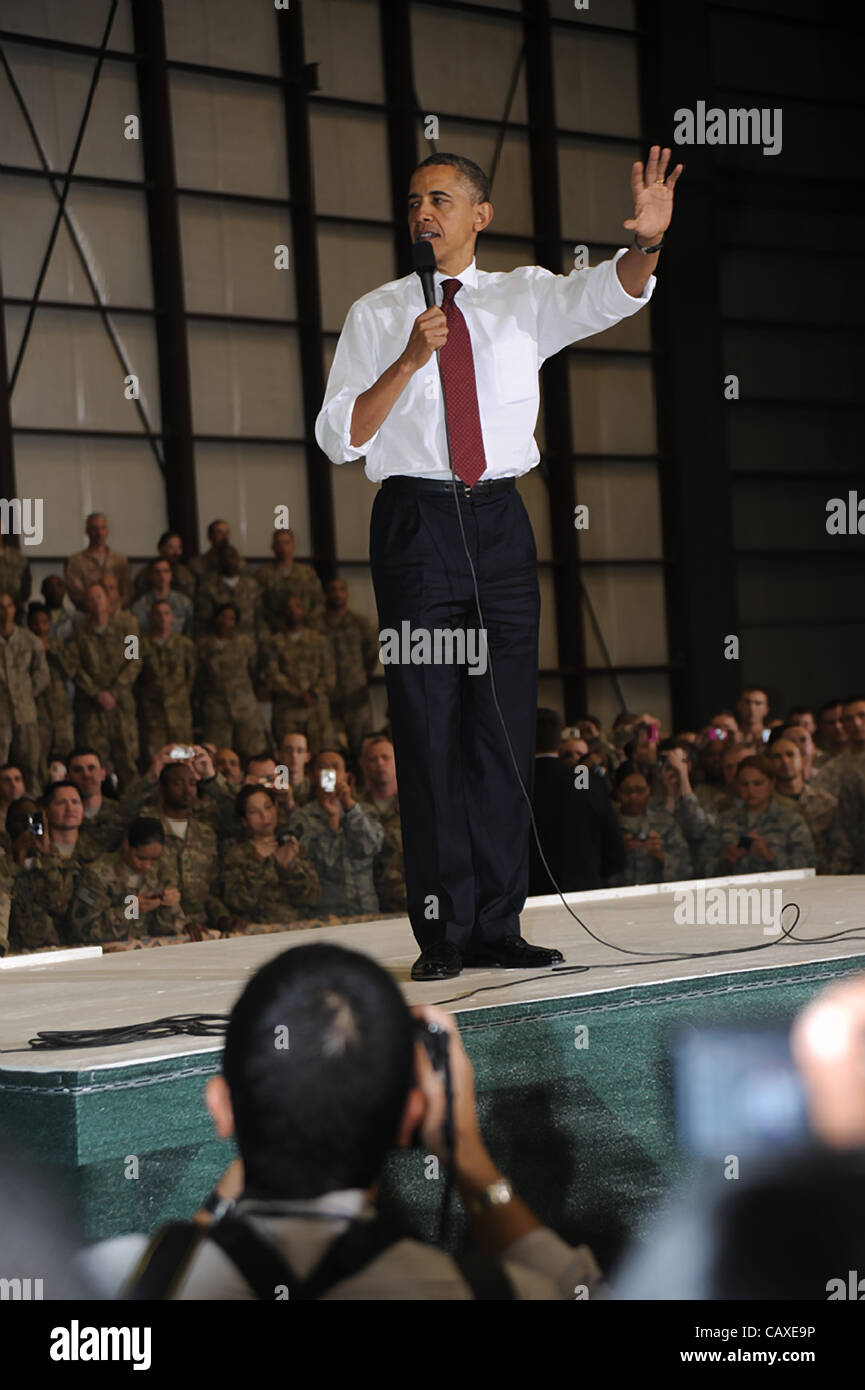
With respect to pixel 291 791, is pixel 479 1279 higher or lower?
lower

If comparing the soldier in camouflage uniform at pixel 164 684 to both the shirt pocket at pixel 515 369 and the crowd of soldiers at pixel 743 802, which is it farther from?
the shirt pocket at pixel 515 369

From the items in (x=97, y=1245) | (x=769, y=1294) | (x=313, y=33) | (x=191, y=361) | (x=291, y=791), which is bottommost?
(x=769, y=1294)

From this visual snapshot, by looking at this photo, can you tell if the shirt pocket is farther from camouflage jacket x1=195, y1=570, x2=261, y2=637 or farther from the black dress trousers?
camouflage jacket x1=195, y1=570, x2=261, y2=637

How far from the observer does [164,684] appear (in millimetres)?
7836

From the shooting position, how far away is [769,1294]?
200 centimetres

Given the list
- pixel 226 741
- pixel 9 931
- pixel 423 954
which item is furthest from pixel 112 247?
pixel 423 954

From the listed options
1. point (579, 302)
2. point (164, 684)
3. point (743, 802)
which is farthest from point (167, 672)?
point (579, 302)

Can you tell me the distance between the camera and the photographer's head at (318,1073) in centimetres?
110

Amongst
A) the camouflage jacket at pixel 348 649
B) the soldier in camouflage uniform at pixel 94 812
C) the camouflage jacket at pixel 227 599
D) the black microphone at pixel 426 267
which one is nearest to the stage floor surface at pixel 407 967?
the black microphone at pixel 426 267

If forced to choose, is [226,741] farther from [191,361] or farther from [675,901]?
[675,901]

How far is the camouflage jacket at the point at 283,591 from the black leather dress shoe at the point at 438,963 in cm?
590

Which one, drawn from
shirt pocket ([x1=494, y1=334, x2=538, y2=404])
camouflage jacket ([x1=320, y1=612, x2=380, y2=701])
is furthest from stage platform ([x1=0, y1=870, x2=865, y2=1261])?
camouflage jacket ([x1=320, y1=612, x2=380, y2=701])

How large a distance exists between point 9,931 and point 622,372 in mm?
6854

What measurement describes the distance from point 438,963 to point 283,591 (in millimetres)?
6006
